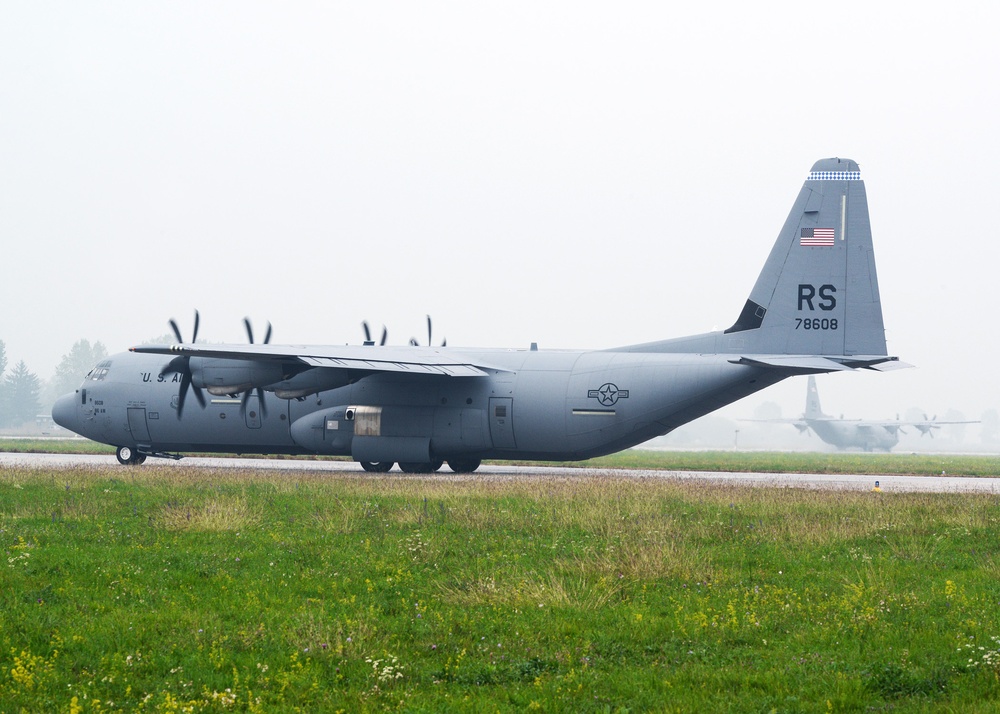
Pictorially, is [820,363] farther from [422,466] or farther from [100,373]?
[100,373]

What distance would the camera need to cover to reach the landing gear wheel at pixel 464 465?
3369cm

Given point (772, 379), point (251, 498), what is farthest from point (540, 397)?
point (251, 498)

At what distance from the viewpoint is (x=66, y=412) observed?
36531 millimetres

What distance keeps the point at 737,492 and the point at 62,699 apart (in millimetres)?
18106

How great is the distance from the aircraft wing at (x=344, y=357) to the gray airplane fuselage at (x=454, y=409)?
0.79 m

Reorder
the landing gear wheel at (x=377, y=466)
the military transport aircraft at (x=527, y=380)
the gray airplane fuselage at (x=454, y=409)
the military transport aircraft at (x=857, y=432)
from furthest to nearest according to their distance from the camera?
the military transport aircraft at (x=857, y=432)
the landing gear wheel at (x=377, y=466)
the gray airplane fuselage at (x=454, y=409)
the military transport aircraft at (x=527, y=380)

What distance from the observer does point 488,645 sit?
9930mm

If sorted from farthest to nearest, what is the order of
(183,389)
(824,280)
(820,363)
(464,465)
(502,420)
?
1. (464,465)
2. (183,389)
3. (502,420)
4. (824,280)
5. (820,363)

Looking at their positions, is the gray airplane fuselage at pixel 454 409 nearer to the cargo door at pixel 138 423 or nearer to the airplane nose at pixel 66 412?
the cargo door at pixel 138 423

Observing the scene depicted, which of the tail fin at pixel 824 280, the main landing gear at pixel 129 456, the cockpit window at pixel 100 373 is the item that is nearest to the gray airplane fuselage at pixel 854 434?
the tail fin at pixel 824 280

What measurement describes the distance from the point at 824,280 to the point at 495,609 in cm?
2098

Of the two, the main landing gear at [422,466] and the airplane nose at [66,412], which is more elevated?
the airplane nose at [66,412]

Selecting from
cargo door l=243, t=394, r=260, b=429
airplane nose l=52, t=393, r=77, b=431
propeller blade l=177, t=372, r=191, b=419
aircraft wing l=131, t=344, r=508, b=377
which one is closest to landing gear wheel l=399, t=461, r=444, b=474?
aircraft wing l=131, t=344, r=508, b=377

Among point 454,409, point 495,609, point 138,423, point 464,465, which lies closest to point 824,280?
point 454,409
